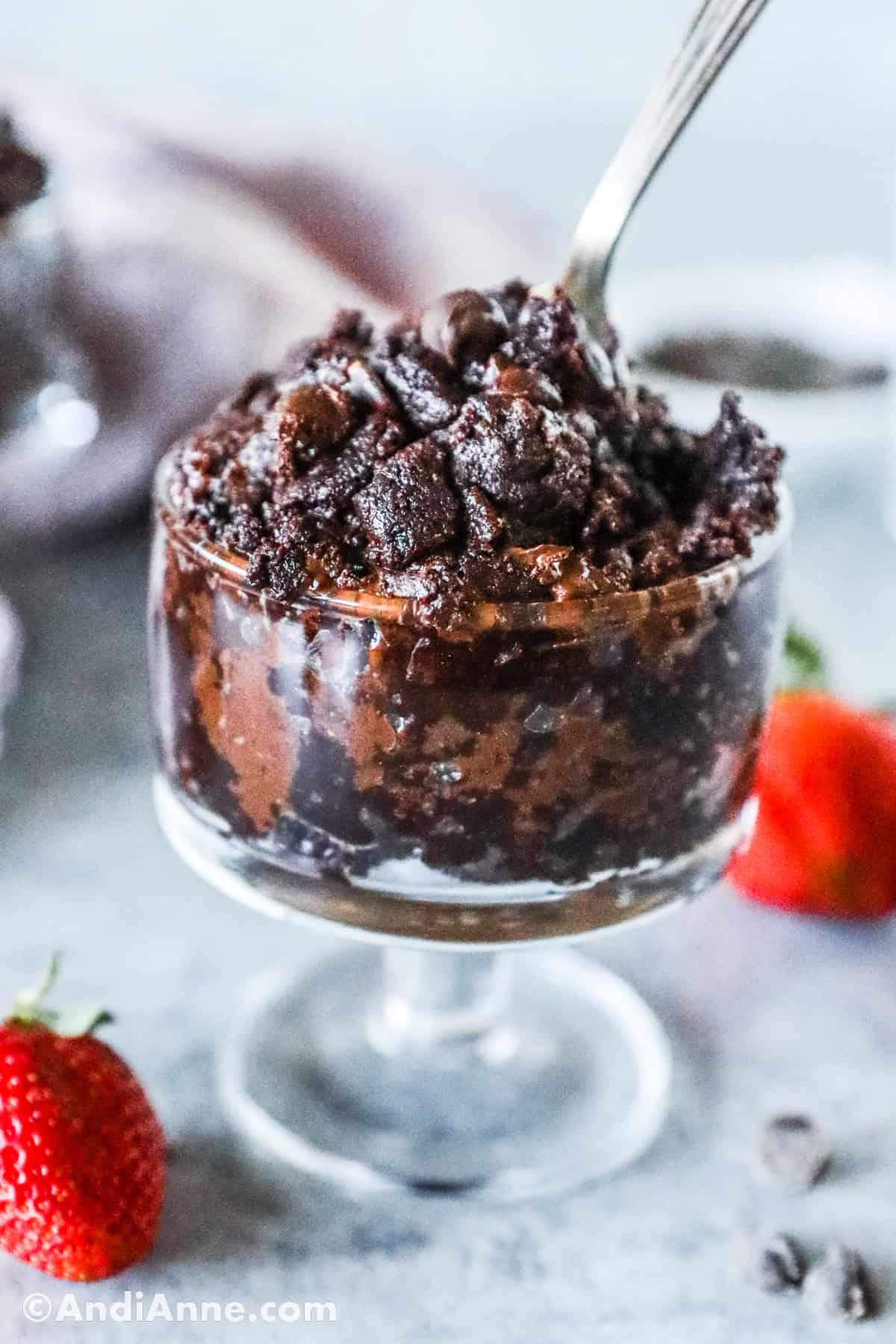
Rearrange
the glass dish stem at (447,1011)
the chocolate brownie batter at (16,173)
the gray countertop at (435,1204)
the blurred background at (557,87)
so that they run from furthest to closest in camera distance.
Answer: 1. the blurred background at (557,87)
2. the chocolate brownie batter at (16,173)
3. the glass dish stem at (447,1011)
4. the gray countertop at (435,1204)

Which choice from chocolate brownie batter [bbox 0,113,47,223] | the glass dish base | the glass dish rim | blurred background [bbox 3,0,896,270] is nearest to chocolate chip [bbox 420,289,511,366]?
the glass dish rim

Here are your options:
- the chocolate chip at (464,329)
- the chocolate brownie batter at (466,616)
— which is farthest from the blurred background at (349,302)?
the chocolate chip at (464,329)

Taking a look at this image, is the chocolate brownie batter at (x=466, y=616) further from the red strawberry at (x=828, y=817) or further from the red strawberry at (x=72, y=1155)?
the red strawberry at (x=828, y=817)

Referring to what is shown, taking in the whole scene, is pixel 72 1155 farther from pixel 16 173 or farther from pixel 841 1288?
pixel 16 173

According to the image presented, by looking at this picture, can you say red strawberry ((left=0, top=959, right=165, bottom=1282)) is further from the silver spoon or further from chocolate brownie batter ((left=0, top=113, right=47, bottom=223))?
chocolate brownie batter ((left=0, top=113, right=47, bottom=223))

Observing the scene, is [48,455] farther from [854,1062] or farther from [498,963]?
[854,1062]

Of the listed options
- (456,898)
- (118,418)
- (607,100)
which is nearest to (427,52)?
(607,100)

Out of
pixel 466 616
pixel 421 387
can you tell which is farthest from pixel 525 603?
pixel 421 387
